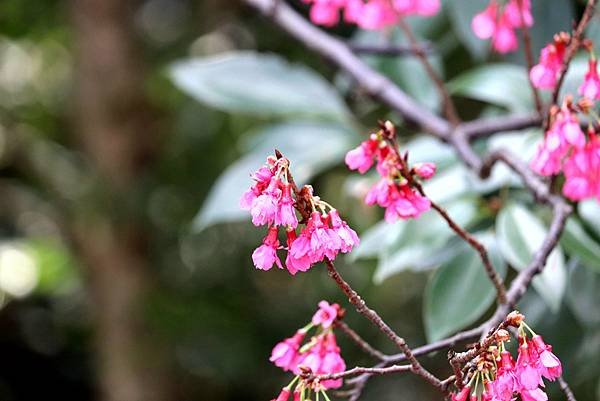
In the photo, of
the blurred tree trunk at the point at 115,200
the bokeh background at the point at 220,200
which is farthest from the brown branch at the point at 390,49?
the blurred tree trunk at the point at 115,200

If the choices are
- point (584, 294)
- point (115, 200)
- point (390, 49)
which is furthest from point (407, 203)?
point (115, 200)

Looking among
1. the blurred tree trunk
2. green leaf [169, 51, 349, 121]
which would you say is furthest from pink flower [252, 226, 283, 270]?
the blurred tree trunk

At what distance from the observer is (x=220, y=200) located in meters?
0.93

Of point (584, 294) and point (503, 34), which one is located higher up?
point (503, 34)

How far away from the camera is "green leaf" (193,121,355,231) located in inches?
36.2

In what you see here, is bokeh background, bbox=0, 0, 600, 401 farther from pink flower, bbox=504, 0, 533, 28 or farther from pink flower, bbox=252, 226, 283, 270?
pink flower, bbox=252, 226, 283, 270

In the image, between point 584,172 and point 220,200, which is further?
point 220,200

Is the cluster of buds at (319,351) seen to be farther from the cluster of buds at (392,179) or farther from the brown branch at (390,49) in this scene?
the brown branch at (390,49)

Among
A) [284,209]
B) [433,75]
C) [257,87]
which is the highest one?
[257,87]

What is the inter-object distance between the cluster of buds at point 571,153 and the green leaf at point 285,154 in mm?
394

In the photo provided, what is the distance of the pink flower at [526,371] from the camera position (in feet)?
1.33

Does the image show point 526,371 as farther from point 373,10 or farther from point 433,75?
point 373,10

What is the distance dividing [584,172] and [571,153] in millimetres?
15

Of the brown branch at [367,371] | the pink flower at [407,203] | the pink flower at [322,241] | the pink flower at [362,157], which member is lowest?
the brown branch at [367,371]
